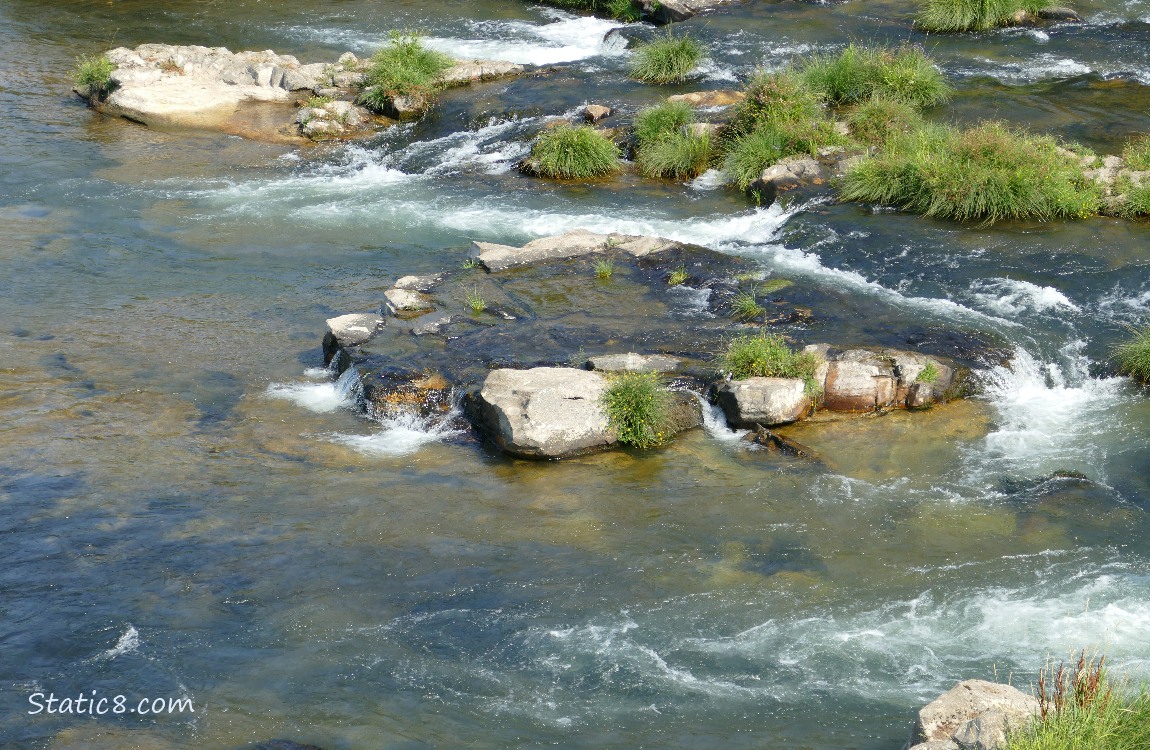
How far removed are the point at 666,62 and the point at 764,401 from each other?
1310 cm

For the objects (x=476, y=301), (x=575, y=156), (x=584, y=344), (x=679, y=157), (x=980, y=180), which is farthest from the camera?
(x=575, y=156)

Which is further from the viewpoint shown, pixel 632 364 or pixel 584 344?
pixel 584 344

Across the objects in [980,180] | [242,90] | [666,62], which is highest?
[666,62]

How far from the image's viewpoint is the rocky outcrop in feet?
73.2

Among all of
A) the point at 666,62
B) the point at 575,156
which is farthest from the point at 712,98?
the point at 575,156

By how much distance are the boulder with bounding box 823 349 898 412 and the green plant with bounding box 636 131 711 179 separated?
25.6ft

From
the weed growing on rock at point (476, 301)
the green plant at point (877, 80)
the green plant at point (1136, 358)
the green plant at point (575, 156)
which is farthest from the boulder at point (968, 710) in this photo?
the green plant at point (877, 80)

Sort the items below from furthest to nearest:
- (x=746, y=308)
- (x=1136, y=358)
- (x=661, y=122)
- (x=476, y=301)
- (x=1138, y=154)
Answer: (x=661, y=122)
(x=1138, y=154)
(x=476, y=301)
(x=746, y=308)
(x=1136, y=358)

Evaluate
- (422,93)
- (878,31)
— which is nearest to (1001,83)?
(878,31)

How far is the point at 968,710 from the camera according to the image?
6727 millimetres

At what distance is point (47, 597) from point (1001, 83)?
61.6ft

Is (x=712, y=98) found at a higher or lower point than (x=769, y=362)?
higher

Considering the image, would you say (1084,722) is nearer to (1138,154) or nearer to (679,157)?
(1138,154)

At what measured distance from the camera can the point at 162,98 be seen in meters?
23.0
